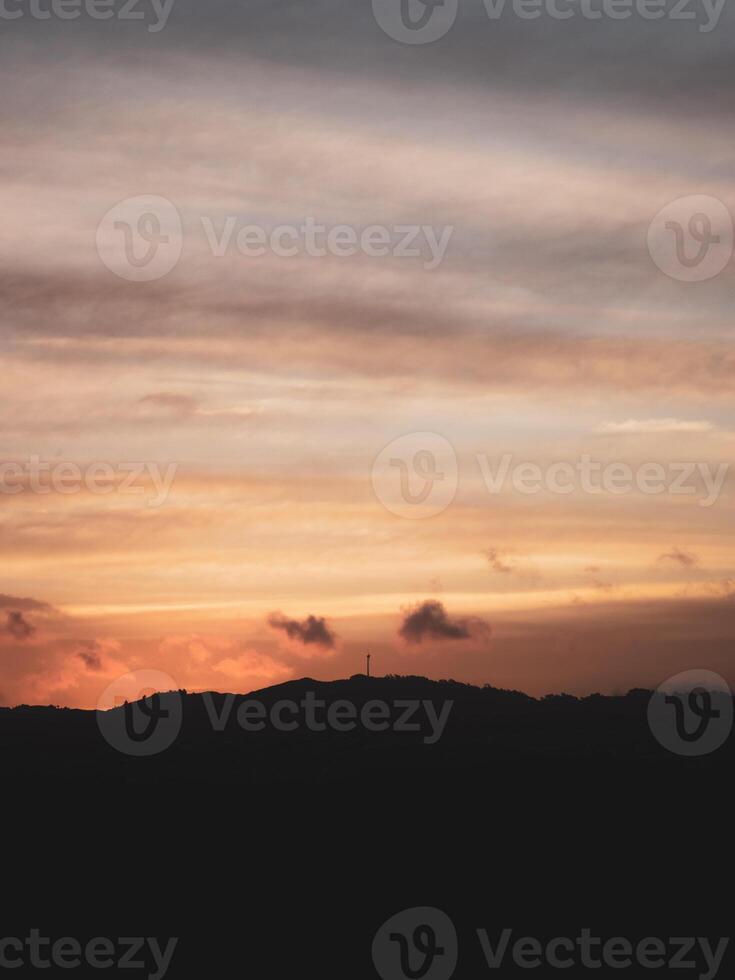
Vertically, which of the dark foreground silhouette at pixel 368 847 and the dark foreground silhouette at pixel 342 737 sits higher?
the dark foreground silhouette at pixel 342 737

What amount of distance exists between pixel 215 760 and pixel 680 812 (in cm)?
3915

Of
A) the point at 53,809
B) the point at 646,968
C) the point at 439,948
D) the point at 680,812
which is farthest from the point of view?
the point at 53,809

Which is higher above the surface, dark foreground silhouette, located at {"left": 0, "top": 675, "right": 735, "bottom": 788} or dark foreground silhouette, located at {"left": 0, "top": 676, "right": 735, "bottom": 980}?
dark foreground silhouette, located at {"left": 0, "top": 675, "right": 735, "bottom": 788}

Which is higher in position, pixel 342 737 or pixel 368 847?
pixel 342 737

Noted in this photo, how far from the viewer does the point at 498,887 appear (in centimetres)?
6331

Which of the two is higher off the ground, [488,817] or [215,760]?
[215,760]

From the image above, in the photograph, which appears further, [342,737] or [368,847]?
[342,737]

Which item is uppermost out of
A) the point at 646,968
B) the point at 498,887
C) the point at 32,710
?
the point at 32,710

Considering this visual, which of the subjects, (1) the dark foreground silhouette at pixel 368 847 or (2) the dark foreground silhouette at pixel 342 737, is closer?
(1) the dark foreground silhouette at pixel 368 847

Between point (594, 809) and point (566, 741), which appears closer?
point (594, 809)

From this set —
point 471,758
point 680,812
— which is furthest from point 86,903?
point 680,812

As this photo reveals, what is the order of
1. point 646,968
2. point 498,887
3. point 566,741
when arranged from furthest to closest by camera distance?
1. point 566,741
2. point 498,887
3. point 646,968

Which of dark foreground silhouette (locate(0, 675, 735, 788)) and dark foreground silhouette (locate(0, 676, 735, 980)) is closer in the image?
dark foreground silhouette (locate(0, 676, 735, 980))

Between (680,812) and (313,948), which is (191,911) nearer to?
(313,948)
